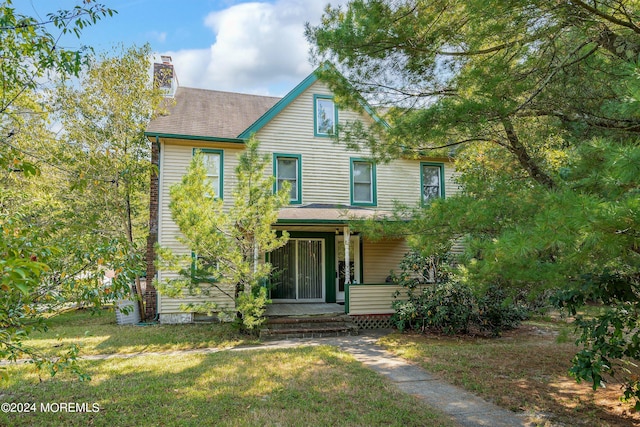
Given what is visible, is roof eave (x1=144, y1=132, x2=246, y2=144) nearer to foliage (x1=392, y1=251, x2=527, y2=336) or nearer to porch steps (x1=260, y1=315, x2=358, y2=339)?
porch steps (x1=260, y1=315, x2=358, y2=339)

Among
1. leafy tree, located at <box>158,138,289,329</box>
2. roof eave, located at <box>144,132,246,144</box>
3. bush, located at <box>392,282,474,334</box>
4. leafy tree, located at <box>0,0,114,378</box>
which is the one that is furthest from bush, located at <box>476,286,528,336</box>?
leafy tree, located at <box>0,0,114,378</box>

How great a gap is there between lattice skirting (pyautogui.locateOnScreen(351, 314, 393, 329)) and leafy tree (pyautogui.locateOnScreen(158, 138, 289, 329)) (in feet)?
9.60

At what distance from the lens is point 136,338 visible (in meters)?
9.19

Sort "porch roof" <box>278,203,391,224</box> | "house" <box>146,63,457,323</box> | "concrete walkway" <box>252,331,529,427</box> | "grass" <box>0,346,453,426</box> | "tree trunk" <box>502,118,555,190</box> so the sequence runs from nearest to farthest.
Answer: "grass" <box>0,346,453,426</box>, "concrete walkway" <box>252,331,529,427</box>, "tree trunk" <box>502,118,555,190</box>, "porch roof" <box>278,203,391,224</box>, "house" <box>146,63,457,323</box>

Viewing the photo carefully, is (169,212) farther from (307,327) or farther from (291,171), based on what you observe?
(307,327)

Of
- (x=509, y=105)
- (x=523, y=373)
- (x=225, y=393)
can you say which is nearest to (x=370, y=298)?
(x=523, y=373)

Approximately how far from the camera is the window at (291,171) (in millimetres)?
12539

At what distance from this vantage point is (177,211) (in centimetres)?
839

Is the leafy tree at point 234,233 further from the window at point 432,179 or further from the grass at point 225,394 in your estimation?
the window at point 432,179

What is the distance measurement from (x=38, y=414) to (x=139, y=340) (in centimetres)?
458

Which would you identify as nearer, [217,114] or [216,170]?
[216,170]

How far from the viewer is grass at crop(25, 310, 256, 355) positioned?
827 centimetres

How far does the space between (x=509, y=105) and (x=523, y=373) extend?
14.1 ft

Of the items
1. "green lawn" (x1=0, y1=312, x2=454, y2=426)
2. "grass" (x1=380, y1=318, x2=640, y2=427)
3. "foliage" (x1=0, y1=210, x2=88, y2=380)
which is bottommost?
"grass" (x1=380, y1=318, x2=640, y2=427)
